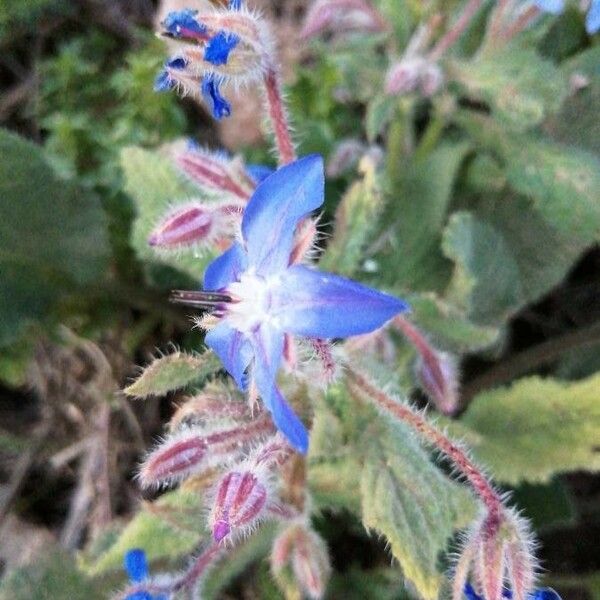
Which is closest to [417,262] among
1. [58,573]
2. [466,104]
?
[466,104]

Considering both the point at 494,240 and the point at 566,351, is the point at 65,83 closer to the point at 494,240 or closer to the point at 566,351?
the point at 494,240

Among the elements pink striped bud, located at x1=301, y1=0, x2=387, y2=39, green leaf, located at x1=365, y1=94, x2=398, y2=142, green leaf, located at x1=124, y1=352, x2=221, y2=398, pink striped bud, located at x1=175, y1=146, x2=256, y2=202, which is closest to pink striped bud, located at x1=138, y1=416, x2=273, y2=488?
green leaf, located at x1=124, y1=352, x2=221, y2=398

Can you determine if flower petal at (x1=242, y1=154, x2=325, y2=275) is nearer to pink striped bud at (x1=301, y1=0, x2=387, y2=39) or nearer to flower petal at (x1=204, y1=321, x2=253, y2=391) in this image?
flower petal at (x1=204, y1=321, x2=253, y2=391)

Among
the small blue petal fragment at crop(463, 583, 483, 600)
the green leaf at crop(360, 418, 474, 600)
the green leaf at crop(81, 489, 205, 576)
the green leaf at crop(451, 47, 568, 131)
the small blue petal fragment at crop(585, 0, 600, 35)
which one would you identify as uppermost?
the small blue petal fragment at crop(585, 0, 600, 35)

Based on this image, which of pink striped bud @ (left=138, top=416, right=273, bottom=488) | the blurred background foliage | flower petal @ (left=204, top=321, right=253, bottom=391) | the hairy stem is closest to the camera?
flower petal @ (left=204, top=321, right=253, bottom=391)

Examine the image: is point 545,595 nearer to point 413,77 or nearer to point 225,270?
point 225,270

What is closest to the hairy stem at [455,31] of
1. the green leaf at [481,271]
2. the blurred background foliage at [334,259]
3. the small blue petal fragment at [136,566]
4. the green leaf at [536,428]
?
the blurred background foliage at [334,259]
